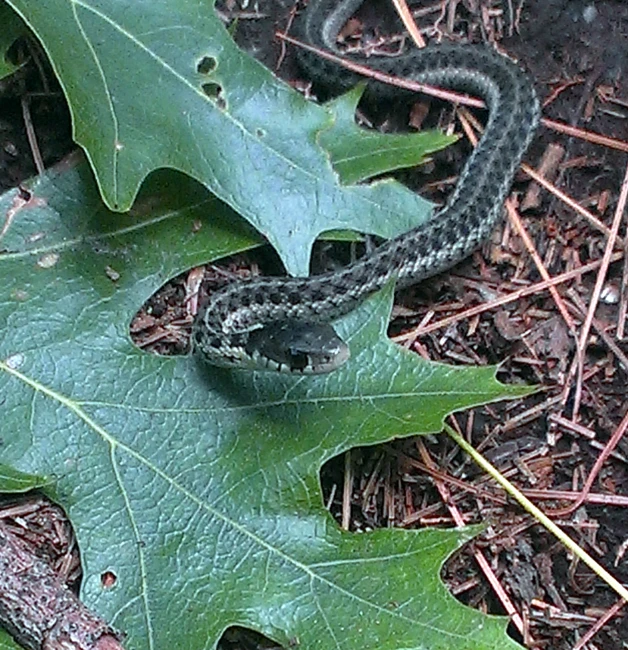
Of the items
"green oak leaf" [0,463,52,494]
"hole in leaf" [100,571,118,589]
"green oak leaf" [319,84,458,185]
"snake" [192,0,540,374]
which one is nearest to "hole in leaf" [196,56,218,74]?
"green oak leaf" [319,84,458,185]

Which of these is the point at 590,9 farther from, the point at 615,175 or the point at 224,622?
the point at 224,622

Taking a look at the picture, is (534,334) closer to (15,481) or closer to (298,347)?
(298,347)

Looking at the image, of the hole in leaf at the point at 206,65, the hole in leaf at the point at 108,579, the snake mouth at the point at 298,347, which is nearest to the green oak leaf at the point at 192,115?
the hole in leaf at the point at 206,65

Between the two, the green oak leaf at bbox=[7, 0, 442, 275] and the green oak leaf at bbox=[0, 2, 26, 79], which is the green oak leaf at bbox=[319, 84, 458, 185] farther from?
the green oak leaf at bbox=[0, 2, 26, 79]

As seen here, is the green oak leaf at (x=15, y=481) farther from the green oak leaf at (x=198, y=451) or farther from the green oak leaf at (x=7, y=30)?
the green oak leaf at (x=7, y=30)

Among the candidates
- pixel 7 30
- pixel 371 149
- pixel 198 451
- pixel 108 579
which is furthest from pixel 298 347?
pixel 7 30

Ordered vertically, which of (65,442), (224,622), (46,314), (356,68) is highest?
(356,68)

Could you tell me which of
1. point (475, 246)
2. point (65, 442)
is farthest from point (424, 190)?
point (65, 442)
